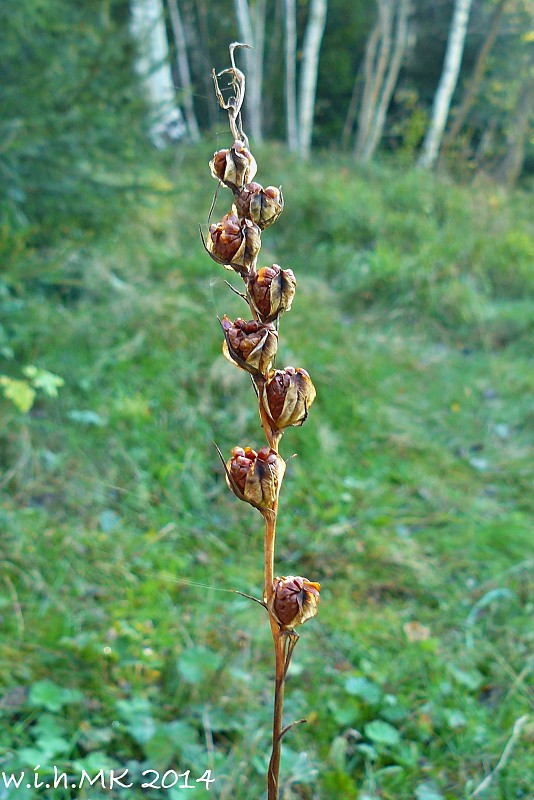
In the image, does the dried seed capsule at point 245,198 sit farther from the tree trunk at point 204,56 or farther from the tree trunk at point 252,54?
the tree trunk at point 204,56

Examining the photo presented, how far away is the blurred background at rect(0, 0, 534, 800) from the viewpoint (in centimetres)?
180

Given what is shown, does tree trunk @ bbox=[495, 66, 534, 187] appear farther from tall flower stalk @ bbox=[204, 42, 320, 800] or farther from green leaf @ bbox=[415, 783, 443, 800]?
tall flower stalk @ bbox=[204, 42, 320, 800]

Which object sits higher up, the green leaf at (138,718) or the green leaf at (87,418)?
the green leaf at (138,718)

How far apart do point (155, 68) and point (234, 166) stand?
156 inches

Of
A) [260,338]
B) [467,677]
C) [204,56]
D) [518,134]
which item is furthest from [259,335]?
[518,134]

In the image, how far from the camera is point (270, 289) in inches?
28.4

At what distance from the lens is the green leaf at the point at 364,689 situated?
1925mm

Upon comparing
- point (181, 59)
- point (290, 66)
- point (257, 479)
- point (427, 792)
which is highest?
point (257, 479)

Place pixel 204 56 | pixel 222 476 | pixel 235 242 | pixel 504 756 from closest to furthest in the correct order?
pixel 235 242 → pixel 504 756 → pixel 222 476 → pixel 204 56

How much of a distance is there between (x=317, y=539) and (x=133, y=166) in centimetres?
298

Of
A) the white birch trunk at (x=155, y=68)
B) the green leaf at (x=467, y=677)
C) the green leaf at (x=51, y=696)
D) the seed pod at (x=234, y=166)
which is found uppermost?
the seed pod at (x=234, y=166)

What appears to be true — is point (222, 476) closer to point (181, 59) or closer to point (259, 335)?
point (259, 335)

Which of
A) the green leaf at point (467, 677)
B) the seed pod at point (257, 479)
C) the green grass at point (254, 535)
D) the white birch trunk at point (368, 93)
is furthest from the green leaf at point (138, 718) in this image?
the white birch trunk at point (368, 93)

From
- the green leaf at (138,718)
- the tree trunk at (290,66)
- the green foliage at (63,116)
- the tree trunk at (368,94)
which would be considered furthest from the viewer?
A: the tree trunk at (368,94)
